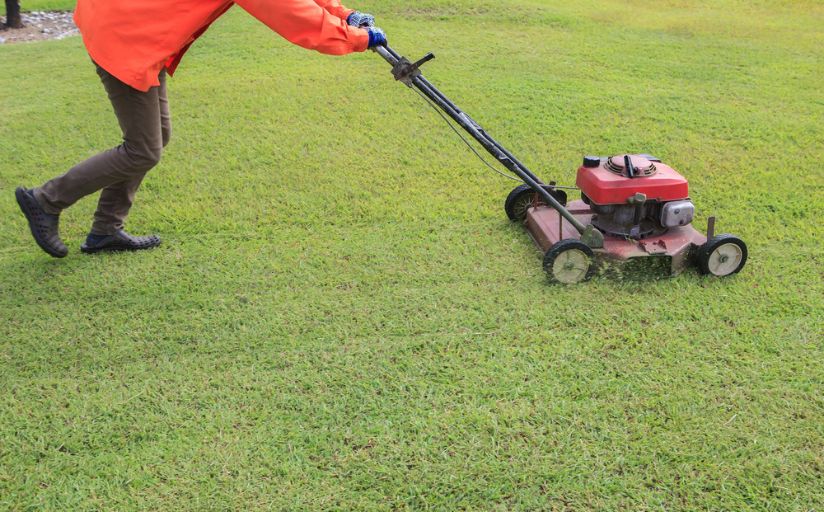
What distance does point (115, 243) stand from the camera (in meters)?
3.32

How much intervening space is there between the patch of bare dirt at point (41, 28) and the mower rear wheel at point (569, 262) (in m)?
6.92

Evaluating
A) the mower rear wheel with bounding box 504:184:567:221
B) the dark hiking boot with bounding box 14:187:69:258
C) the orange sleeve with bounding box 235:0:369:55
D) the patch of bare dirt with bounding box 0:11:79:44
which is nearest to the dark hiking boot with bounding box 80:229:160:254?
the dark hiking boot with bounding box 14:187:69:258

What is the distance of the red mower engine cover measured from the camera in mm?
2967

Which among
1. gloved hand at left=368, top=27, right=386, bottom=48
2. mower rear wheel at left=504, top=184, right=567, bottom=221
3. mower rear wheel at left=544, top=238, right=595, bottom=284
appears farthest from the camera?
mower rear wheel at left=504, top=184, right=567, bottom=221

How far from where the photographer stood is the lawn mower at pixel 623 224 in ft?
9.66

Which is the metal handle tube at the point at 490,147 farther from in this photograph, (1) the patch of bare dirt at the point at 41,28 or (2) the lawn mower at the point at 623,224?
(1) the patch of bare dirt at the point at 41,28

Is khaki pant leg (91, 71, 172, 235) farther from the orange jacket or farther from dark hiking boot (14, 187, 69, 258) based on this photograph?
the orange jacket

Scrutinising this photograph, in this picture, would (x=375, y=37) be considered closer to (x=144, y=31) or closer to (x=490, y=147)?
(x=490, y=147)

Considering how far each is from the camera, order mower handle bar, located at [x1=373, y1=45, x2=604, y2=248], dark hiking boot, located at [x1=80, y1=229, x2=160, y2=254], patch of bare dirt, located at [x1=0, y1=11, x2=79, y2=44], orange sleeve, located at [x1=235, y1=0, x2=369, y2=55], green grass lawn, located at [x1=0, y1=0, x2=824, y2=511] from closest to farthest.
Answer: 1. green grass lawn, located at [x1=0, y1=0, x2=824, y2=511]
2. orange sleeve, located at [x1=235, y1=0, x2=369, y2=55]
3. mower handle bar, located at [x1=373, y1=45, x2=604, y2=248]
4. dark hiking boot, located at [x1=80, y1=229, x2=160, y2=254]
5. patch of bare dirt, located at [x1=0, y1=11, x2=79, y2=44]

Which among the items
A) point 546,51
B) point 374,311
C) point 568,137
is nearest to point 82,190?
point 374,311

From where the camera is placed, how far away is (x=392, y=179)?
403cm

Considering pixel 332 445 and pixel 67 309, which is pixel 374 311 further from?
pixel 67 309

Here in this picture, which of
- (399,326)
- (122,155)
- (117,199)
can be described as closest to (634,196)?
(399,326)

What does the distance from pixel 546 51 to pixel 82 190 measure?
14.2 feet
